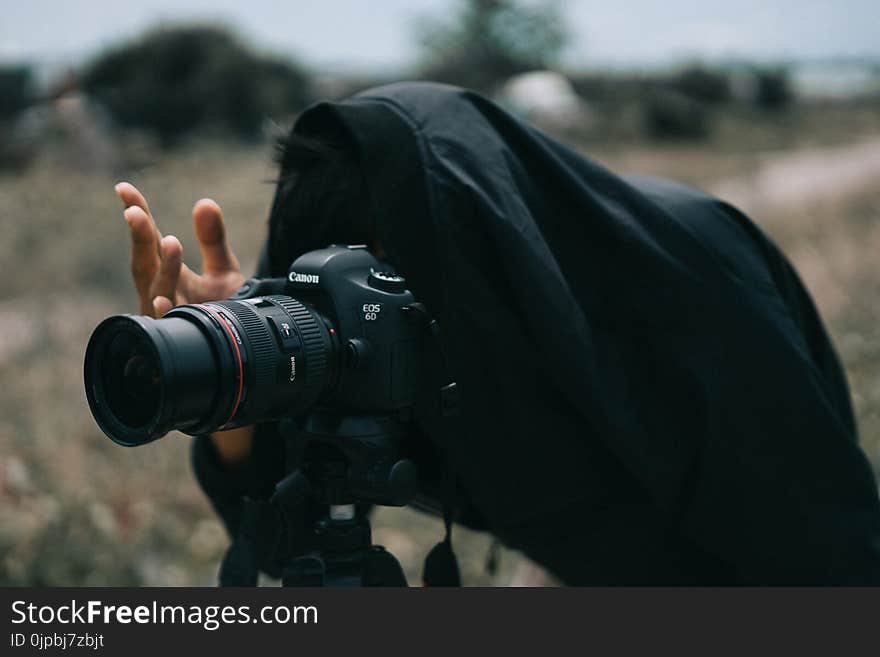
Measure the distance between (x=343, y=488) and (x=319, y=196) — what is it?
0.60 m

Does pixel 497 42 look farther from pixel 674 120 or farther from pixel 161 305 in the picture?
pixel 161 305

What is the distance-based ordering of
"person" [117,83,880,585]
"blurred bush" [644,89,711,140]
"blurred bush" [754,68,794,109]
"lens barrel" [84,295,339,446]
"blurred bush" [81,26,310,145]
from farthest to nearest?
"blurred bush" [754,68,794,109]
"blurred bush" [81,26,310,145]
"blurred bush" [644,89,711,140]
"person" [117,83,880,585]
"lens barrel" [84,295,339,446]

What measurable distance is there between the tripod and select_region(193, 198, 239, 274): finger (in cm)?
42

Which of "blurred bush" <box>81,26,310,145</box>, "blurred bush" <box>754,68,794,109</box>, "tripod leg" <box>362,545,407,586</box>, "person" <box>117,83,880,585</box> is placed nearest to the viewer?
"tripod leg" <box>362,545,407,586</box>

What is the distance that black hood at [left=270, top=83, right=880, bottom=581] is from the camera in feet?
5.48

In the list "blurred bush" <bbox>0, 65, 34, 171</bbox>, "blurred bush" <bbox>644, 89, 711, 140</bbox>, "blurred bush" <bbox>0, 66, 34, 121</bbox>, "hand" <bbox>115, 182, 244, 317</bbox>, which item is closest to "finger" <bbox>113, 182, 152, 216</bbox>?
"hand" <bbox>115, 182, 244, 317</bbox>

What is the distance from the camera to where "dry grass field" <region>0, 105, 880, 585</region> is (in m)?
2.75

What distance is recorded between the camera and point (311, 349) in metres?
1.36

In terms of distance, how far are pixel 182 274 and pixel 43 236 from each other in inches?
254

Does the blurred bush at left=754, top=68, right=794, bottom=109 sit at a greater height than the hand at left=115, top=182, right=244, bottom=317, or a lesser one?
lesser

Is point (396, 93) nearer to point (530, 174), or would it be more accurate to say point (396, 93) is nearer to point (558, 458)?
point (530, 174)

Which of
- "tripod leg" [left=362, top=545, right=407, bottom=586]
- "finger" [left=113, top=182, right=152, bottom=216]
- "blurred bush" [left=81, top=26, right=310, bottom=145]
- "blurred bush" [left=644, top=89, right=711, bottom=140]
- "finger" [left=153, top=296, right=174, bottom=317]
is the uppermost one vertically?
"finger" [left=113, top=182, right=152, bottom=216]

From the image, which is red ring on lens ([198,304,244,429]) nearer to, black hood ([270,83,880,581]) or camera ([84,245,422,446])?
camera ([84,245,422,446])

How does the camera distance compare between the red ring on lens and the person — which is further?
the person
